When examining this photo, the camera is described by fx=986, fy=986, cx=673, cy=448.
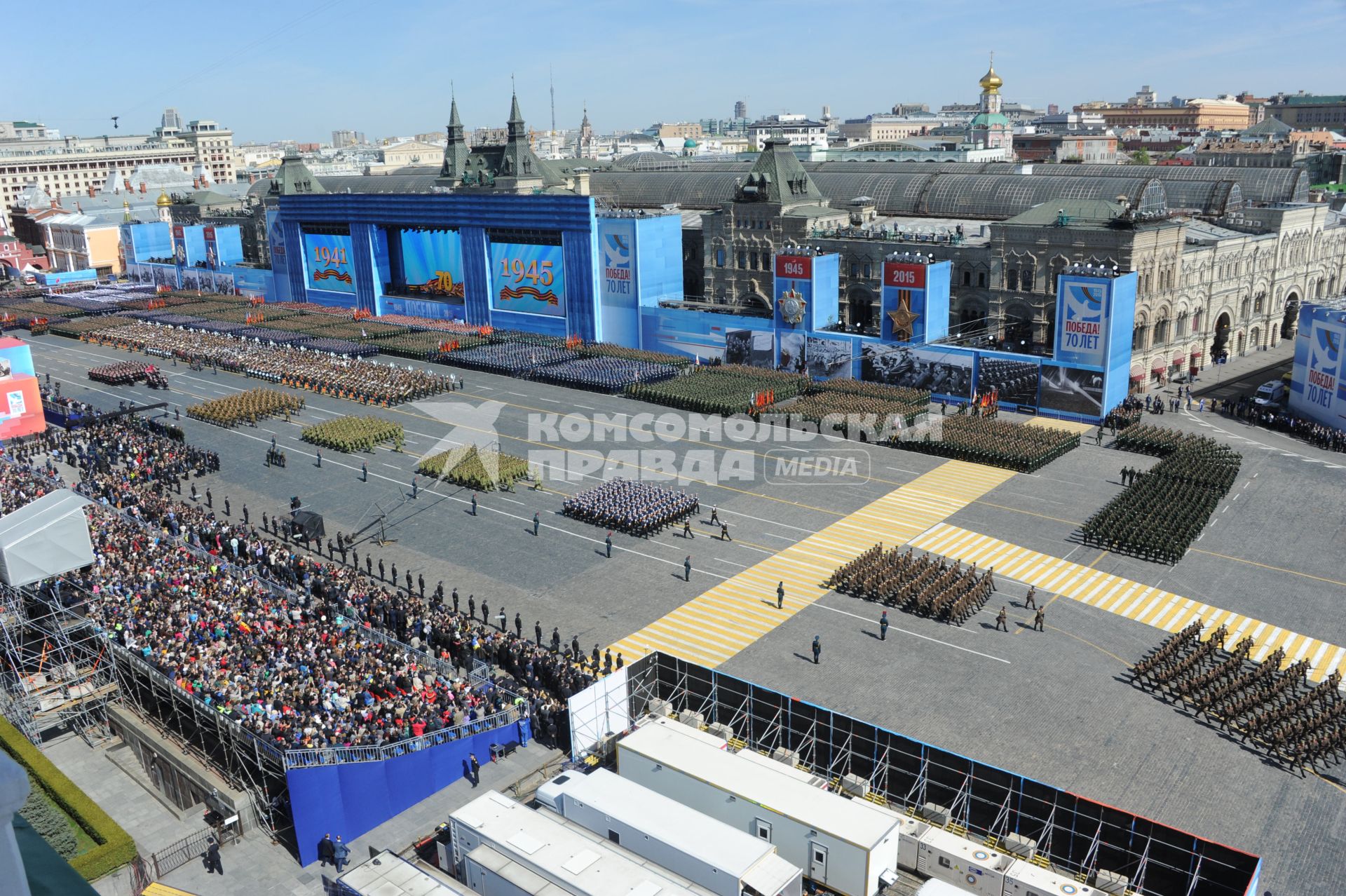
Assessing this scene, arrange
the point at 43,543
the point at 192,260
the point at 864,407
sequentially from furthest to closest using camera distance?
the point at 192,260, the point at 864,407, the point at 43,543

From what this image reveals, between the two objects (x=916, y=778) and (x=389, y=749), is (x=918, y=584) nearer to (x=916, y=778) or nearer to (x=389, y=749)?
(x=916, y=778)

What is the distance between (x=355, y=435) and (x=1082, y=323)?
43.8m

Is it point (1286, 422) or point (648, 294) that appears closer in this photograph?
point (1286, 422)

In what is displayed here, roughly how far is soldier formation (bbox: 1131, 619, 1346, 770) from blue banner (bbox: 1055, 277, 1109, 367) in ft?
90.4

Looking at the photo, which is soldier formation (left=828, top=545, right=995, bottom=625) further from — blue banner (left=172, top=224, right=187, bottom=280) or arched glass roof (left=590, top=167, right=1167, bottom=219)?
blue banner (left=172, top=224, right=187, bottom=280)

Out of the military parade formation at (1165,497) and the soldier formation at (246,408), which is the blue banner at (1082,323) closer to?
the military parade formation at (1165,497)

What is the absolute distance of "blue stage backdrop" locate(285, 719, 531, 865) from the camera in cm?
2475

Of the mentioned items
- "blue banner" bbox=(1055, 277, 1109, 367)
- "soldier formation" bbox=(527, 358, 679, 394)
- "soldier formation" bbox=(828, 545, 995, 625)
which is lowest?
"soldier formation" bbox=(828, 545, 995, 625)

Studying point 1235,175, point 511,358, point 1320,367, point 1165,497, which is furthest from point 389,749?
point 1235,175

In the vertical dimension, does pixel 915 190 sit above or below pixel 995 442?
above

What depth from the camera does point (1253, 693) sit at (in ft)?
97.9

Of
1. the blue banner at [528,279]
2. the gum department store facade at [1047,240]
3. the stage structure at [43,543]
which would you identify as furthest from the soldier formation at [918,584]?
the blue banner at [528,279]

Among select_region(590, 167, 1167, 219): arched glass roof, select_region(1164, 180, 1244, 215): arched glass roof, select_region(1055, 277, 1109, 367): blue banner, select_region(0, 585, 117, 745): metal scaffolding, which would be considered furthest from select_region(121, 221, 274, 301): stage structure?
select_region(1164, 180, 1244, 215): arched glass roof

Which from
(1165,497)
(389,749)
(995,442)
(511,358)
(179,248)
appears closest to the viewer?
(389,749)
